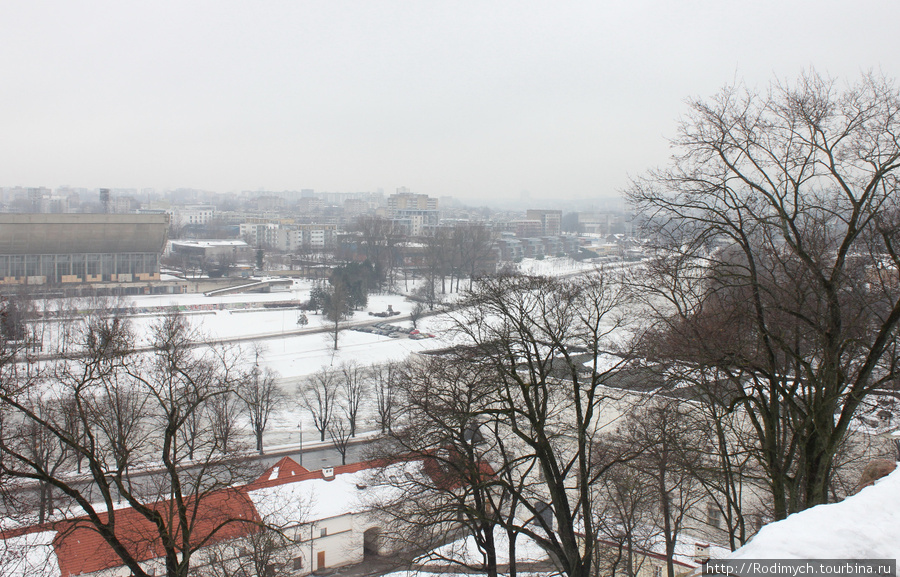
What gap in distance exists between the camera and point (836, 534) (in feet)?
8.63

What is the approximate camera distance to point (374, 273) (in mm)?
42875

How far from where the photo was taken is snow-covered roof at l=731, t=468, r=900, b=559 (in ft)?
8.14

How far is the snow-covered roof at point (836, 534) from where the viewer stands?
2.48m

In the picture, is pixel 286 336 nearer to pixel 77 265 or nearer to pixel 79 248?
pixel 79 248

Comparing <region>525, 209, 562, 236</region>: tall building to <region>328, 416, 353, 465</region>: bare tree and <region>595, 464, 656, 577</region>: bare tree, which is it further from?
<region>595, 464, 656, 577</region>: bare tree

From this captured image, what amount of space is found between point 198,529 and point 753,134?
28.8ft

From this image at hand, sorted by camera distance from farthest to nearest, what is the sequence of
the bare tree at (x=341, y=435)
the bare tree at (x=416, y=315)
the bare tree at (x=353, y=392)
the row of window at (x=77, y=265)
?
the row of window at (x=77, y=265)
the bare tree at (x=416, y=315)
the bare tree at (x=353, y=392)
the bare tree at (x=341, y=435)

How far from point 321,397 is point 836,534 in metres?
18.1

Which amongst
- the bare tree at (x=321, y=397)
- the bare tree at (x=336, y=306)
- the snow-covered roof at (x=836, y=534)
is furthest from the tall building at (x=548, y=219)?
the snow-covered roof at (x=836, y=534)

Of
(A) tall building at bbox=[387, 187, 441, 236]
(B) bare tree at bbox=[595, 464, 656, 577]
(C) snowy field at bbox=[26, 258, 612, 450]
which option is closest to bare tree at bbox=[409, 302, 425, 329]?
(C) snowy field at bbox=[26, 258, 612, 450]

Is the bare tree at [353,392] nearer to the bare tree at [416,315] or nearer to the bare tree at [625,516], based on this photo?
the bare tree at [625,516]

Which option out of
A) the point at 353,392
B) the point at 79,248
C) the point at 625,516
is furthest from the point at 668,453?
the point at 79,248

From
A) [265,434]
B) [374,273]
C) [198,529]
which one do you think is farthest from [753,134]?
[374,273]

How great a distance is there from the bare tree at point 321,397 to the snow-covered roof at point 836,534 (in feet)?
49.1
